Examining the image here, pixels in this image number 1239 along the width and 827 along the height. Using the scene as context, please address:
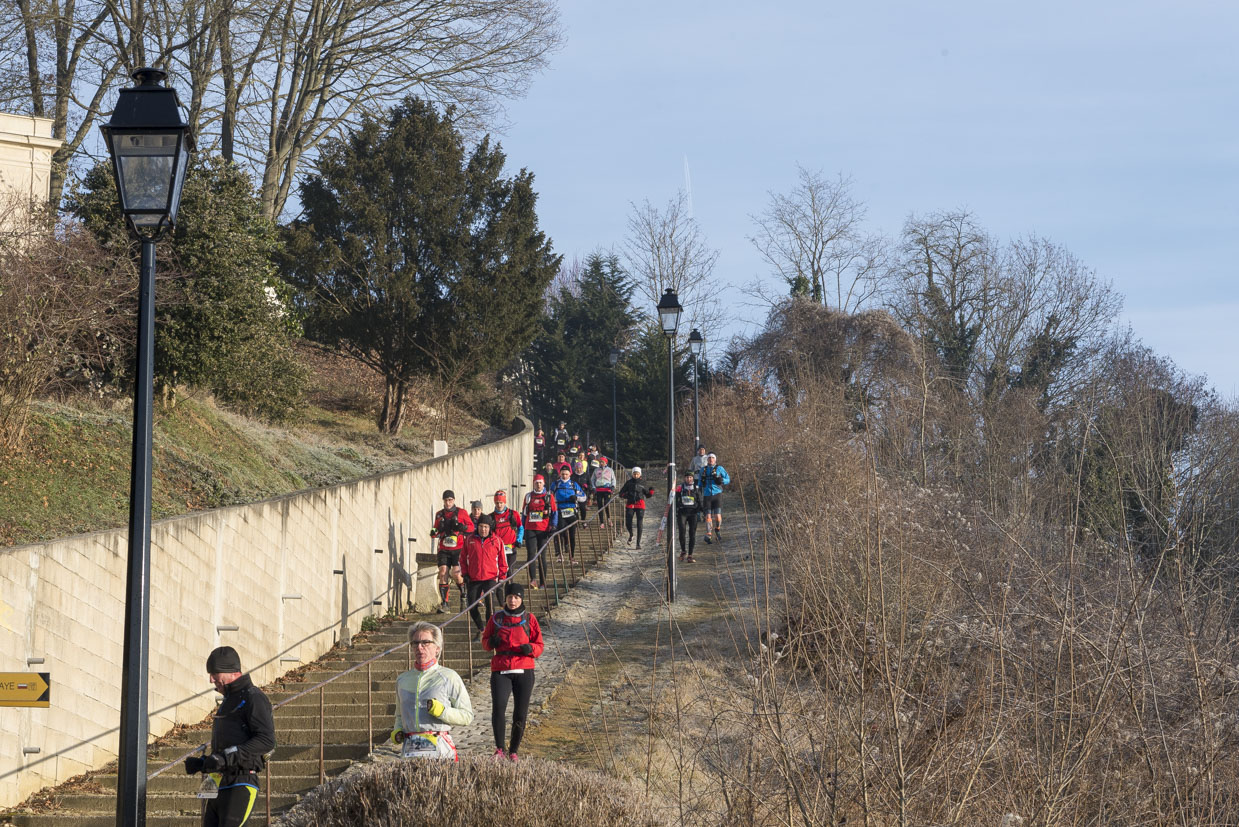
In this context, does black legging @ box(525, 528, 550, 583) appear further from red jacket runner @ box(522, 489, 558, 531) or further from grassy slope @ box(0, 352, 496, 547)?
grassy slope @ box(0, 352, 496, 547)

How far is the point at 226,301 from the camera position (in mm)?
17594

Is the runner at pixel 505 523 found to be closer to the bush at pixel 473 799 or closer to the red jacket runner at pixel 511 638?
the red jacket runner at pixel 511 638

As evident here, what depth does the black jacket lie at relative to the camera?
6.22 meters

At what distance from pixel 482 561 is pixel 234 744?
27.6 feet

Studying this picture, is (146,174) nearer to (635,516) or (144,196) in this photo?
(144,196)

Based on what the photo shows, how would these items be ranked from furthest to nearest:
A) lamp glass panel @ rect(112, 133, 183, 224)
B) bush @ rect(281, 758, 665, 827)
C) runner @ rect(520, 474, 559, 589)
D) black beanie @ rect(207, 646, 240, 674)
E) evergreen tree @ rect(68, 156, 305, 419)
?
1. runner @ rect(520, 474, 559, 589)
2. evergreen tree @ rect(68, 156, 305, 419)
3. black beanie @ rect(207, 646, 240, 674)
4. lamp glass panel @ rect(112, 133, 183, 224)
5. bush @ rect(281, 758, 665, 827)

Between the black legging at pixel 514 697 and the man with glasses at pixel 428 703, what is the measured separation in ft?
Answer: 6.32

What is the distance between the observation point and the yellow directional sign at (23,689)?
653cm

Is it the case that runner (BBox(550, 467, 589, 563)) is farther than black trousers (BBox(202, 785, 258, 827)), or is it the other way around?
runner (BBox(550, 467, 589, 563))

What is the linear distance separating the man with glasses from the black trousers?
103 cm

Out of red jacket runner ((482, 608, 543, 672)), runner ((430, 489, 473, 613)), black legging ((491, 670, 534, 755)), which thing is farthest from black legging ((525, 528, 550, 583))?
red jacket runner ((482, 608, 543, 672))

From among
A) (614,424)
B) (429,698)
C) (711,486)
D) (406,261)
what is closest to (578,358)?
(614,424)

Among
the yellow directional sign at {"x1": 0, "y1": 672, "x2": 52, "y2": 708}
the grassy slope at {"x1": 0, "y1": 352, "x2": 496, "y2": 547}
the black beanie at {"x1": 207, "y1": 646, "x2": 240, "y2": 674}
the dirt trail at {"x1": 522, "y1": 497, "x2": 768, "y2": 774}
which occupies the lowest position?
the dirt trail at {"x1": 522, "y1": 497, "x2": 768, "y2": 774}

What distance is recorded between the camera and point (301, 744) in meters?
11.2
